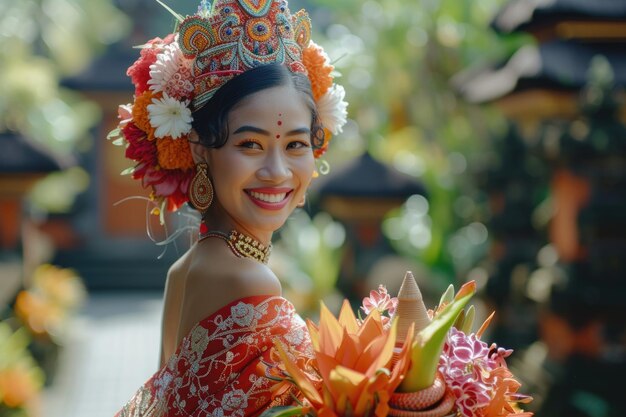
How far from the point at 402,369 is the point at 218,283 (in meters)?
0.62

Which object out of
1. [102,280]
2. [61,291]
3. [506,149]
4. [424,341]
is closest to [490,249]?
[506,149]

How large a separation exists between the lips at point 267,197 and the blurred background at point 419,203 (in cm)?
71

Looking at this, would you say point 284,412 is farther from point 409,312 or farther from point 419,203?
point 419,203

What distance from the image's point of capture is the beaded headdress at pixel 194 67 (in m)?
2.38

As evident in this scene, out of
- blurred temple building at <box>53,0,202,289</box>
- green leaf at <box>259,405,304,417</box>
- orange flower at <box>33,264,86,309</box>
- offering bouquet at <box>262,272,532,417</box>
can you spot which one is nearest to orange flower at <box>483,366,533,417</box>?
offering bouquet at <box>262,272,532,417</box>

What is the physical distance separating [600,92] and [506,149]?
1.21 m

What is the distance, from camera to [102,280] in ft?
49.3

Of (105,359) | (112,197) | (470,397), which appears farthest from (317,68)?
(112,197)

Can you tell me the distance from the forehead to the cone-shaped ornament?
0.60m

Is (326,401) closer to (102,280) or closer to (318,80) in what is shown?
(318,80)

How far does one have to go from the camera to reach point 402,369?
1.90 metres

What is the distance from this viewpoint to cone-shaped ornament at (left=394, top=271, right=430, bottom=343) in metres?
2.05

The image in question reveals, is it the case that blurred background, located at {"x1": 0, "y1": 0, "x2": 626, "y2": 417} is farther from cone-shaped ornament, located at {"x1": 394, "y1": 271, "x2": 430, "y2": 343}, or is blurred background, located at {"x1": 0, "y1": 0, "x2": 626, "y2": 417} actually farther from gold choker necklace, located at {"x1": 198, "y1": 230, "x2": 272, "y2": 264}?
cone-shaped ornament, located at {"x1": 394, "y1": 271, "x2": 430, "y2": 343}

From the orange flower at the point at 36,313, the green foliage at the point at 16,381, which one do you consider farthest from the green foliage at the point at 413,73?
the green foliage at the point at 16,381
